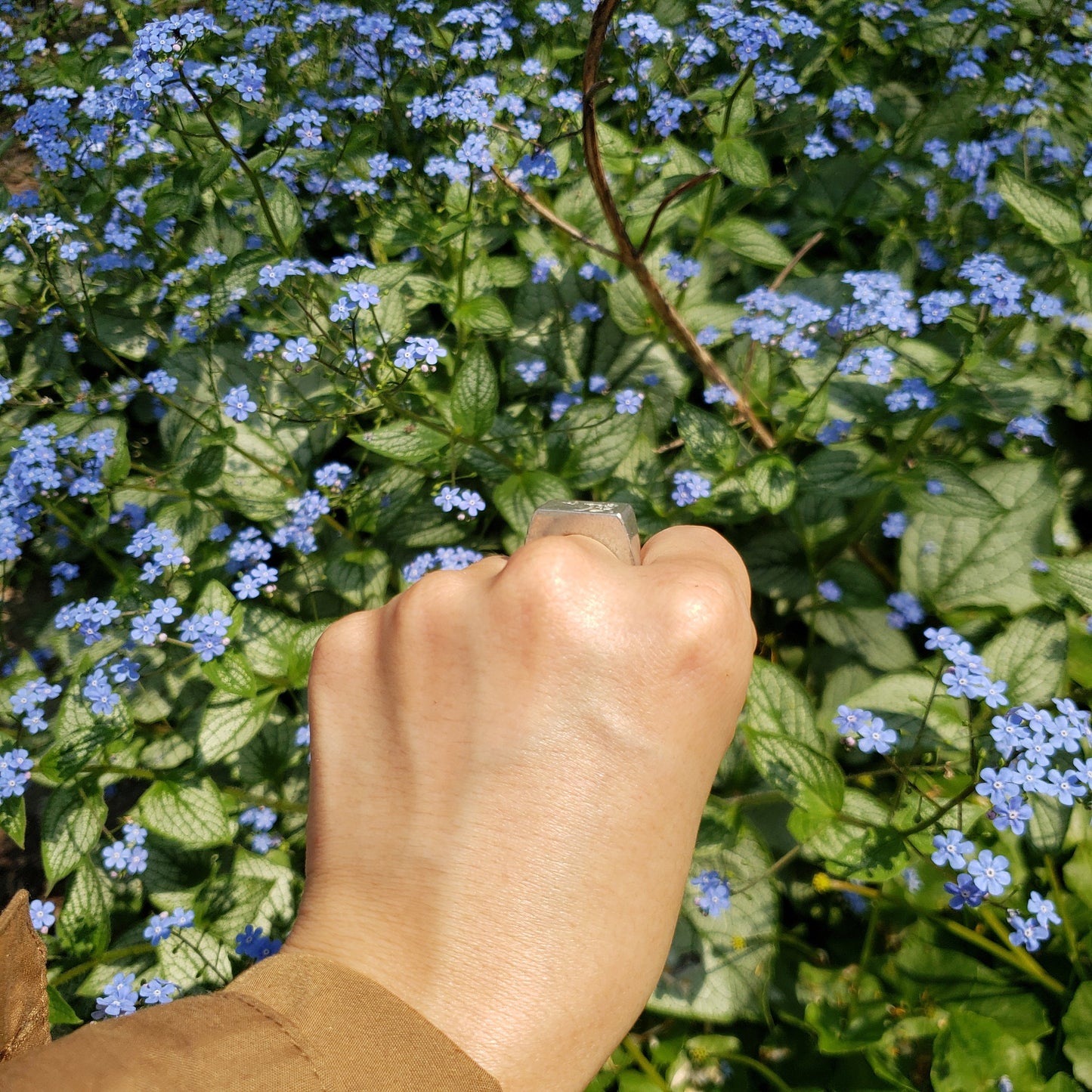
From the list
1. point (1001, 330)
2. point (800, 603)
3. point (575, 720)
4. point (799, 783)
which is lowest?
point (800, 603)

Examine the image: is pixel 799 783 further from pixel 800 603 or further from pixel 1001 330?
pixel 1001 330

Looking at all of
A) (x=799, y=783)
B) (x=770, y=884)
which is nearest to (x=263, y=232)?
(x=799, y=783)

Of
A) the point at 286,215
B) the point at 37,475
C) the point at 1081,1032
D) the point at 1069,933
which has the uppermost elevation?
the point at 286,215

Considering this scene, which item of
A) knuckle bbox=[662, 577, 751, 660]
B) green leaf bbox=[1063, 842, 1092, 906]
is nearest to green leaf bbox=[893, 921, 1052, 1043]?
green leaf bbox=[1063, 842, 1092, 906]

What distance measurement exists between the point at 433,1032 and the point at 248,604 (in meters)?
1.96

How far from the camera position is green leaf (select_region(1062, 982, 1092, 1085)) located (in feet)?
6.83

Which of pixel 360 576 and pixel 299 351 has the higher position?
pixel 299 351

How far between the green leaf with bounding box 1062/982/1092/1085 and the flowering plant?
1cm

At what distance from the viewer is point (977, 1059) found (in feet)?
6.82

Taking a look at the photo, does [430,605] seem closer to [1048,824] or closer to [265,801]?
[265,801]

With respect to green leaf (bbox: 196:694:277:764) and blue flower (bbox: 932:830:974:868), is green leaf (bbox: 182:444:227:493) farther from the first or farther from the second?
blue flower (bbox: 932:830:974:868)

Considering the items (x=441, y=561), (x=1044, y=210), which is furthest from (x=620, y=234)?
(x=1044, y=210)

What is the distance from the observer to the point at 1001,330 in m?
2.75

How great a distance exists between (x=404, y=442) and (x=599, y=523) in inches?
46.5
